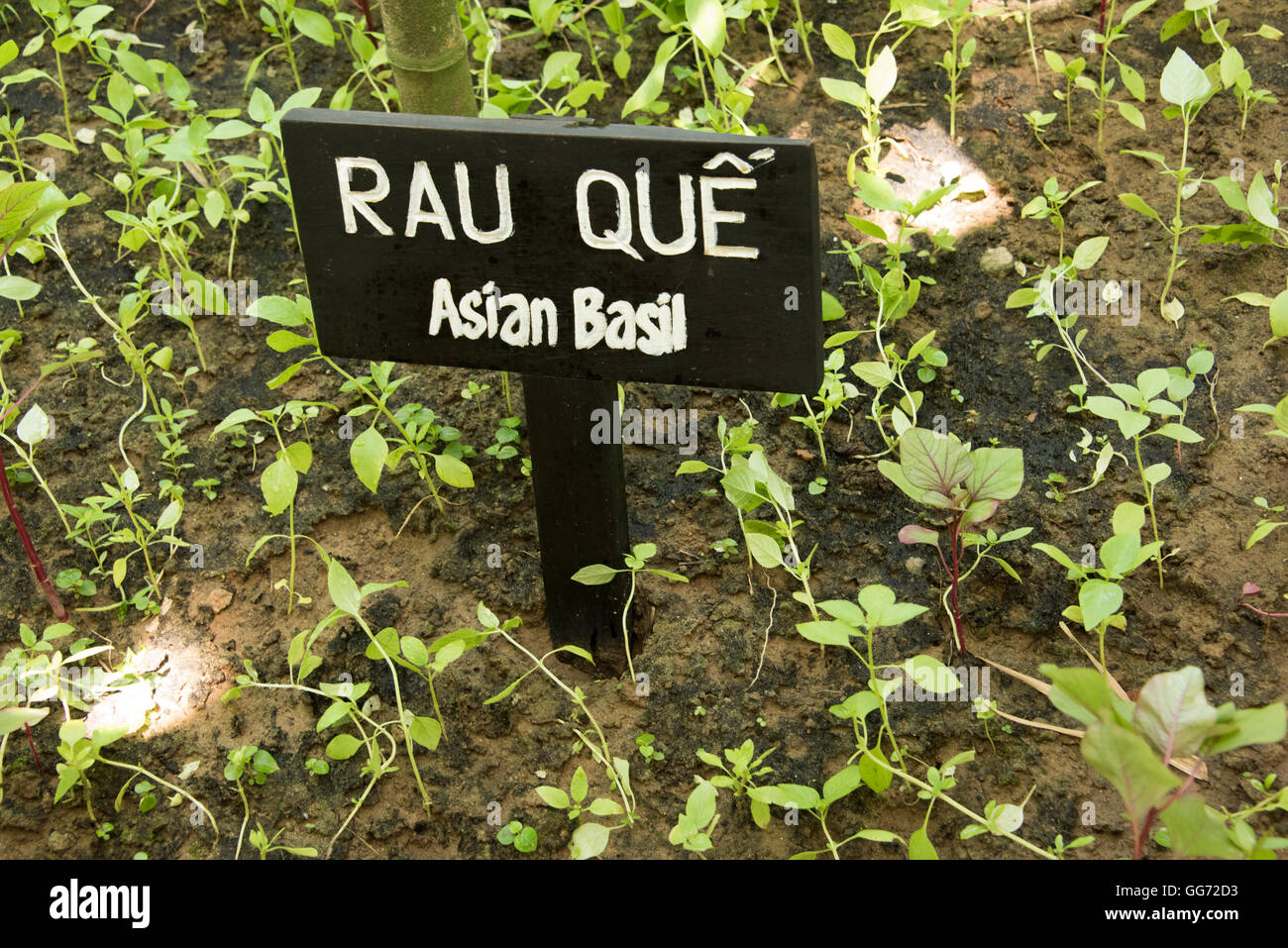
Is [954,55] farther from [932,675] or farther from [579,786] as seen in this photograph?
[579,786]

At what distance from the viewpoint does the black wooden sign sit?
4.23 feet

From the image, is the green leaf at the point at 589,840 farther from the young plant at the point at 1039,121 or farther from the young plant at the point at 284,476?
the young plant at the point at 1039,121

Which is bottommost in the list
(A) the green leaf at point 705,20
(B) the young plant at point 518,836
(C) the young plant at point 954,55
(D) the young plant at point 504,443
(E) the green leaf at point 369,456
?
(B) the young plant at point 518,836

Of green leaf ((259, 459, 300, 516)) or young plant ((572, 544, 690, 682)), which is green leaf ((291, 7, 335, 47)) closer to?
green leaf ((259, 459, 300, 516))

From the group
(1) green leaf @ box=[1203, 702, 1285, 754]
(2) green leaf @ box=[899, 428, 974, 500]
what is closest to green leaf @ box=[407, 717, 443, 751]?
(2) green leaf @ box=[899, 428, 974, 500]

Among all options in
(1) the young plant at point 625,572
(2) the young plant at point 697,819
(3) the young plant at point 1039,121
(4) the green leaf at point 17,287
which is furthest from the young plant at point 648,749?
(3) the young plant at point 1039,121

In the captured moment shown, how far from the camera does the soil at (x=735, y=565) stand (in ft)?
5.38

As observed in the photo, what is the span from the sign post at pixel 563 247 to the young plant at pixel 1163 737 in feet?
1.56

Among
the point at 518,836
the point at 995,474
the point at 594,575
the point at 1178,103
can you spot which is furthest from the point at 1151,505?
the point at 518,836

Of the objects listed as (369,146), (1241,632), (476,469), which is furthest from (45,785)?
(1241,632)

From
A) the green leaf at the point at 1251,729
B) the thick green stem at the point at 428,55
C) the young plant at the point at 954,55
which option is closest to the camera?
the green leaf at the point at 1251,729

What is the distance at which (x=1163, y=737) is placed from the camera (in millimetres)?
1167

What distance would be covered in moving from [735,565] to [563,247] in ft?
2.32

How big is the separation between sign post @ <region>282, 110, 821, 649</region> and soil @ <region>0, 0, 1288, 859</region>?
522mm
